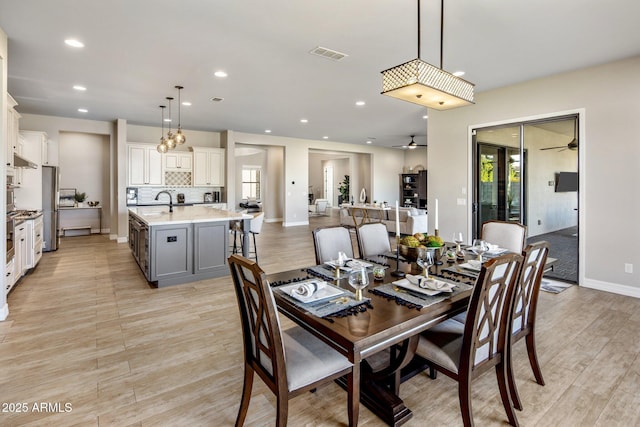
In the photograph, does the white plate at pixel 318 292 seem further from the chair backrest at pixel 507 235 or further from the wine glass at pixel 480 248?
the chair backrest at pixel 507 235

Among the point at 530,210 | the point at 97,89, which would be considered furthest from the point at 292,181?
the point at 530,210

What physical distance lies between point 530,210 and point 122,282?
241 inches

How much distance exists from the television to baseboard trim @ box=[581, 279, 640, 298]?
48.7 inches

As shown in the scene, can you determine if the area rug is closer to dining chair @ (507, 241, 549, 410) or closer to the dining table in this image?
Result: dining chair @ (507, 241, 549, 410)

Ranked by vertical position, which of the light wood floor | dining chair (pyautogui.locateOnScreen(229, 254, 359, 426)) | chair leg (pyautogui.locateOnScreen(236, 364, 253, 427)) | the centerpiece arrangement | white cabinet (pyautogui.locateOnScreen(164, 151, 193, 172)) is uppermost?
white cabinet (pyautogui.locateOnScreen(164, 151, 193, 172))

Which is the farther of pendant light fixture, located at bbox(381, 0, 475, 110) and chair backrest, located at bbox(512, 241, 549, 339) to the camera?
pendant light fixture, located at bbox(381, 0, 475, 110)

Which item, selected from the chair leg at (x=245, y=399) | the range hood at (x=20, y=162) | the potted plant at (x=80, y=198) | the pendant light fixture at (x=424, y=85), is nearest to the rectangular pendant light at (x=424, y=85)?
the pendant light fixture at (x=424, y=85)

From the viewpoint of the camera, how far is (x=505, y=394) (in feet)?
5.97

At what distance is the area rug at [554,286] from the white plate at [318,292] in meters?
3.61

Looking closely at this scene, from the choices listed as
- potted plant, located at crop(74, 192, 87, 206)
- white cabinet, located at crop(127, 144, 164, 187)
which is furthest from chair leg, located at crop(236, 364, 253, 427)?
potted plant, located at crop(74, 192, 87, 206)

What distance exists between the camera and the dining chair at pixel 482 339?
159 centimetres

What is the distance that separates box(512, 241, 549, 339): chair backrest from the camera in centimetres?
188

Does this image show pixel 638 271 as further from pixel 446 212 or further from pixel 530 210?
pixel 446 212

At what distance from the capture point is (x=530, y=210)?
17.0 ft
